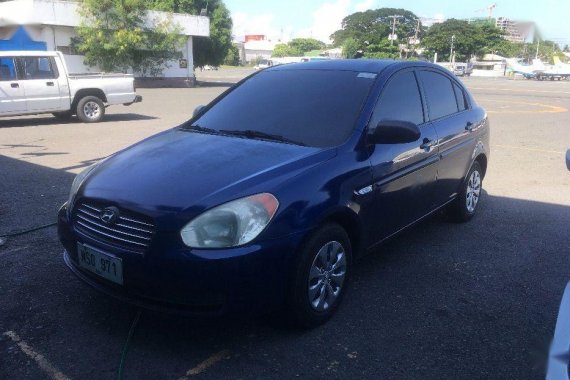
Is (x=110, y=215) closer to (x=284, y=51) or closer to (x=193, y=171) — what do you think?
(x=193, y=171)

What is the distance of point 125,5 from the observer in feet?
92.3

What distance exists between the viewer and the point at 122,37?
2795cm

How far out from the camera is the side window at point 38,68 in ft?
40.0

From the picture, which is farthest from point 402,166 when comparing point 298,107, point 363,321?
point 363,321

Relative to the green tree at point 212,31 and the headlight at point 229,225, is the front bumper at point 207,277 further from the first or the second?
the green tree at point 212,31

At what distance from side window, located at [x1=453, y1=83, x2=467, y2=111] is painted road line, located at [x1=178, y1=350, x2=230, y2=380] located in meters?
3.51

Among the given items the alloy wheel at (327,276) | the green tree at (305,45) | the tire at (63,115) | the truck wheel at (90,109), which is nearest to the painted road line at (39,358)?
the alloy wheel at (327,276)

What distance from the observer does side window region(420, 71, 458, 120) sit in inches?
179

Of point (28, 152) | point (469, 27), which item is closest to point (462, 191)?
point (28, 152)

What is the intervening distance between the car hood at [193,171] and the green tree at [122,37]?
2628 cm

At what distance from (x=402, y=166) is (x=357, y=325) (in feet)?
4.14

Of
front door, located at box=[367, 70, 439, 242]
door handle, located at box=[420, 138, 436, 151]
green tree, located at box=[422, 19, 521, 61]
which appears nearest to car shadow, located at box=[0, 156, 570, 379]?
front door, located at box=[367, 70, 439, 242]

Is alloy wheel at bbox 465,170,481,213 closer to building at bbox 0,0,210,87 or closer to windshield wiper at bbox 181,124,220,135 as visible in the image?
windshield wiper at bbox 181,124,220,135

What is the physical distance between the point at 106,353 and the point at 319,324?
4.21 ft
